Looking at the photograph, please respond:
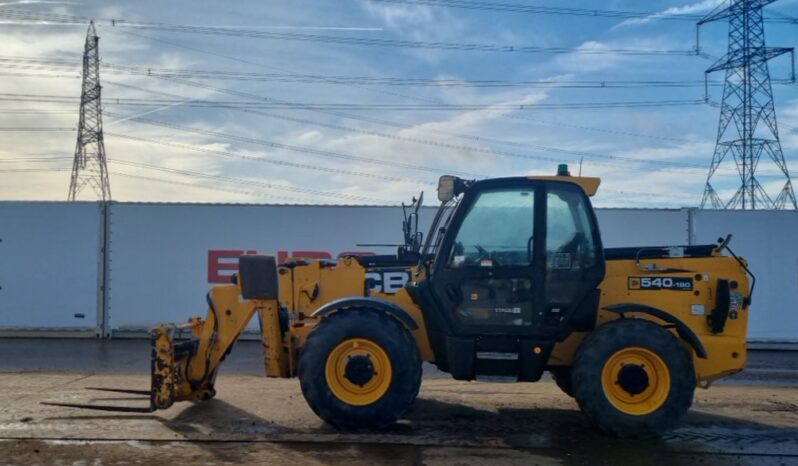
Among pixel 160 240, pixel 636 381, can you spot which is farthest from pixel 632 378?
pixel 160 240

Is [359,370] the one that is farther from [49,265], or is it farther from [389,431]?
[49,265]

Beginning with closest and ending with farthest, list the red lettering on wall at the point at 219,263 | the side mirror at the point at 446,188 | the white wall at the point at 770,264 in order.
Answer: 1. the side mirror at the point at 446,188
2. the white wall at the point at 770,264
3. the red lettering on wall at the point at 219,263

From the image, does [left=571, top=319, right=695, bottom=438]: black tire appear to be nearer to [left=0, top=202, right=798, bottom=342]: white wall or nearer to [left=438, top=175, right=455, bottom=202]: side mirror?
[left=438, top=175, right=455, bottom=202]: side mirror

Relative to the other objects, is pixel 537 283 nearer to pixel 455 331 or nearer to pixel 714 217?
pixel 455 331

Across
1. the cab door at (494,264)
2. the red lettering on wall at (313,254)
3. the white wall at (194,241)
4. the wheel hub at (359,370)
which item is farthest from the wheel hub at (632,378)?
the red lettering on wall at (313,254)

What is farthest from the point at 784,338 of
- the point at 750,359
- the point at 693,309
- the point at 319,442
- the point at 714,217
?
the point at 319,442

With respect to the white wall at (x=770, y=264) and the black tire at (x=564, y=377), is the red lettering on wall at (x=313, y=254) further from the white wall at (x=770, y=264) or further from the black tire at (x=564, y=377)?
the white wall at (x=770, y=264)

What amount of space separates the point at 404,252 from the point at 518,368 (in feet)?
5.26

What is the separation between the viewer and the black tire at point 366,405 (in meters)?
6.54

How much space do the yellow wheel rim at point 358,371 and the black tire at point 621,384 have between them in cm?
170

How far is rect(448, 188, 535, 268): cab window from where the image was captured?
682cm

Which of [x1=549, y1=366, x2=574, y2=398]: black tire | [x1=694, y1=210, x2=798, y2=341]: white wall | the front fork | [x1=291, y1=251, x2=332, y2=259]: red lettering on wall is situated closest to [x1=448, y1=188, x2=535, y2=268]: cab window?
[x1=549, y1=366, x2=574, y2=398]: black tire

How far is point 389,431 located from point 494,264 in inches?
69.7

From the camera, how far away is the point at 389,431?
6672 mm
